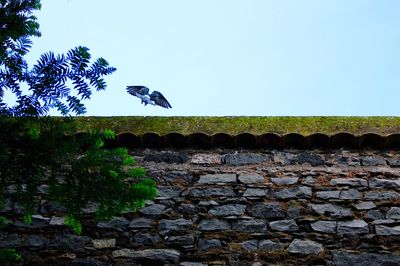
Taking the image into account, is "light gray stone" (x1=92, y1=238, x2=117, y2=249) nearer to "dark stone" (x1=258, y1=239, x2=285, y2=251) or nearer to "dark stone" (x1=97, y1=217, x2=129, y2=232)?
"dark stone" (x1=97, y1=217, x2=129, y2=232)

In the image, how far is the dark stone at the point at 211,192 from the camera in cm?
485

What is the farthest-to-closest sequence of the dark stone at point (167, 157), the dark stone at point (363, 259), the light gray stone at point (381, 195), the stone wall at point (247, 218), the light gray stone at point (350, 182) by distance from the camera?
the dark stone at point (167, 157) → the light gray stone at point (350, 182) → the light gray stone at point (381, 195) → the stone wall at point (247, 218) → the dark stone at point (363, 259)

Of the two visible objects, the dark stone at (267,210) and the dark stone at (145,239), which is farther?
the dark stone at (267,210)

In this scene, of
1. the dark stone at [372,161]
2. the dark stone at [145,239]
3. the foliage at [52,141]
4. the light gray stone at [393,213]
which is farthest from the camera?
the dark stone at [372,161]

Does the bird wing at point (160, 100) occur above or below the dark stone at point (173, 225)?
above

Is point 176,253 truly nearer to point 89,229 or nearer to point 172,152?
point 89,229

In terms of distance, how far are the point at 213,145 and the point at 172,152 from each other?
0.30 metres

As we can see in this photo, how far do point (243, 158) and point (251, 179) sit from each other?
0.79 feet

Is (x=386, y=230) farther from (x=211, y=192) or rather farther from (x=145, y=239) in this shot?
(x=145, y=239)

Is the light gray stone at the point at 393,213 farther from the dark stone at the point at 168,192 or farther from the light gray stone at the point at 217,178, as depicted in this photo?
the dark stone at the point at 168,192

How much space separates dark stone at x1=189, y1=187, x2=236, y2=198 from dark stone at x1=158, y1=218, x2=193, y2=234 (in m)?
0.24

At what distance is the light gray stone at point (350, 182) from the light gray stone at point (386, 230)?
1.30 ft

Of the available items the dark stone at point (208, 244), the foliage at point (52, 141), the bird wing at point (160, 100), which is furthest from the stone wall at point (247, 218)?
the foliage at point (52, 141)

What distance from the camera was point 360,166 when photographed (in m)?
5.05
